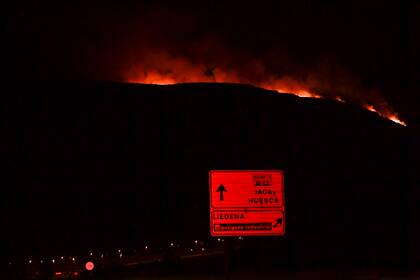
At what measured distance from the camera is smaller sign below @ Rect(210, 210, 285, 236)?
22.7 ft

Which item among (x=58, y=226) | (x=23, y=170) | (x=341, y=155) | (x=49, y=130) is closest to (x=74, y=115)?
(x=49, y=130)

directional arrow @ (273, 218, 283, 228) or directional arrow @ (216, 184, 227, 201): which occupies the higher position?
directional arrow @ (216, 184, 227, 201)

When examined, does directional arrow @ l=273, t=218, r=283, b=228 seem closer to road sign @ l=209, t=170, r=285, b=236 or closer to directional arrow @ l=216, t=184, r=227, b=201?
road sign @ l=209, t=170, r=285, b=236

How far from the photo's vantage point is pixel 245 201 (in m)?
6.90

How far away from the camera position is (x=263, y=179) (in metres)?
6.88

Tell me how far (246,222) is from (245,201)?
0.22m

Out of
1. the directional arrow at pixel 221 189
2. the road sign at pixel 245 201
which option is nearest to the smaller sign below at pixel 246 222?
the road sign at pixel 245 201

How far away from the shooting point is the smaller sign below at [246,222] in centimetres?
692

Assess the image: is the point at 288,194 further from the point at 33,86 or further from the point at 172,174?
the point at 33,86

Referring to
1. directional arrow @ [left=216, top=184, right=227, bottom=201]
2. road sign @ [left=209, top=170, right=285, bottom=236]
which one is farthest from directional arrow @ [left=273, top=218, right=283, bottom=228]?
directional arrow @ [left=216, top=184, right=227, bottom=201]

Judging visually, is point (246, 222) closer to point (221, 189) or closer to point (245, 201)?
point (245, 201)

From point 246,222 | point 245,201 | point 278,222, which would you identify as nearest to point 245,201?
point 245,201

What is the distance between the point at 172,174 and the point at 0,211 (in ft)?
18.8

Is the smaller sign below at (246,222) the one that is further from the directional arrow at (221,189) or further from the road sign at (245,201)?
the directional arrow at (221,189)
